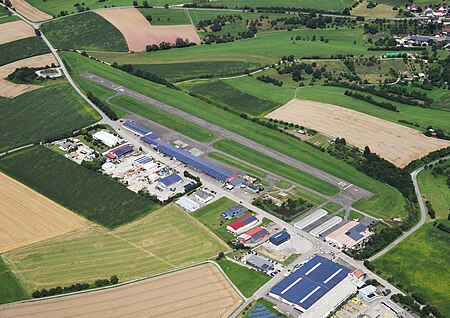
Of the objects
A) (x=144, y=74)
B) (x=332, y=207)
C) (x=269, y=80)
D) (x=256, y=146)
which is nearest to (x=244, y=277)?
(x=332, y=207)

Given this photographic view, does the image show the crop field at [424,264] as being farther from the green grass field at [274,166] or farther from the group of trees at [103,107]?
the group of trees at [103,107]

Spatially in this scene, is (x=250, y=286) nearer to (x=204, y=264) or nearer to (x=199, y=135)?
(x=204, y=264)

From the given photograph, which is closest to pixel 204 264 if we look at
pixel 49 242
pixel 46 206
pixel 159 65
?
pixel 49 242

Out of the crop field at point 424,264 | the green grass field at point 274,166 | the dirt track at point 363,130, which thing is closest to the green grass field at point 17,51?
the dirt track at point 363,130

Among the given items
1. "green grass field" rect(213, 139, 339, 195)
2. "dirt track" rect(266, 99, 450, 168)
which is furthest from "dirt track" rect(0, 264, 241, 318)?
"dirt track" rect(266, 99, 450, 168)

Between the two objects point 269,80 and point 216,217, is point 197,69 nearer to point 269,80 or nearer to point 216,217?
point 269,80

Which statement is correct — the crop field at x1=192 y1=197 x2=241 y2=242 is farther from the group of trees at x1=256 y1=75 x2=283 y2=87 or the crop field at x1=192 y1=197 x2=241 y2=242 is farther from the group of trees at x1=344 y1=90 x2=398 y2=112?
the group of trees at x1=256 y1=75 x2=283 y2=87
